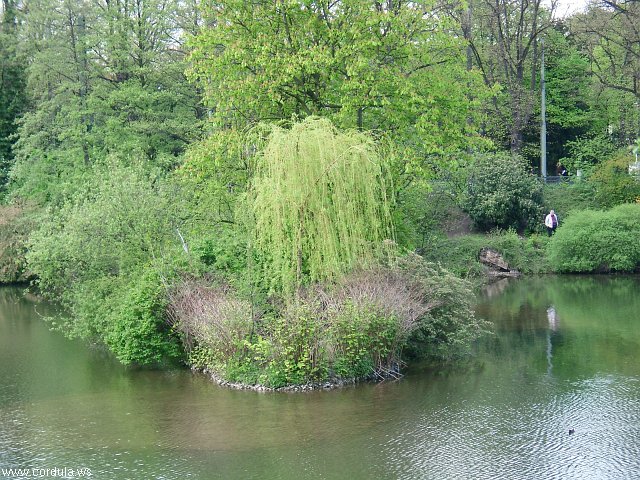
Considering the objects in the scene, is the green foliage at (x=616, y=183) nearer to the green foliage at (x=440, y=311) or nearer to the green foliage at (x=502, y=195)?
the green foliage at (x=502, y=195)

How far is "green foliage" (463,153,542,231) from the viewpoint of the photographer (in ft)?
118

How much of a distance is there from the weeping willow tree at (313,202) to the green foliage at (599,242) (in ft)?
61.1

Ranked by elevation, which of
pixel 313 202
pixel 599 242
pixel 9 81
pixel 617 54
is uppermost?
pixel 617 54

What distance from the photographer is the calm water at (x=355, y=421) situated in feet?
36.4

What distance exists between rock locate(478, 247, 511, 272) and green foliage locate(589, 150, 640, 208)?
21.1 ft

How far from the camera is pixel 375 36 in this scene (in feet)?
64.8

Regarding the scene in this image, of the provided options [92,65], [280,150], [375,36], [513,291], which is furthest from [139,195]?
[92,65]

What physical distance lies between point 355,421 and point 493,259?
73.4 ft

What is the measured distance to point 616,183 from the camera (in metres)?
36.0

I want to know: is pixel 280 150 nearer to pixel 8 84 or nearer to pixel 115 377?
pixel 115 377

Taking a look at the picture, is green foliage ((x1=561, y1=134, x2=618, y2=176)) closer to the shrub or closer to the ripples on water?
the ripples on water

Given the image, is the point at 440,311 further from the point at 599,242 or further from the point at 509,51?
the point at 509,51

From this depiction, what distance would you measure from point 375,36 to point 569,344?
911 centimetres

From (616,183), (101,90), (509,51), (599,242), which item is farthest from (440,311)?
Result: (509,51)
